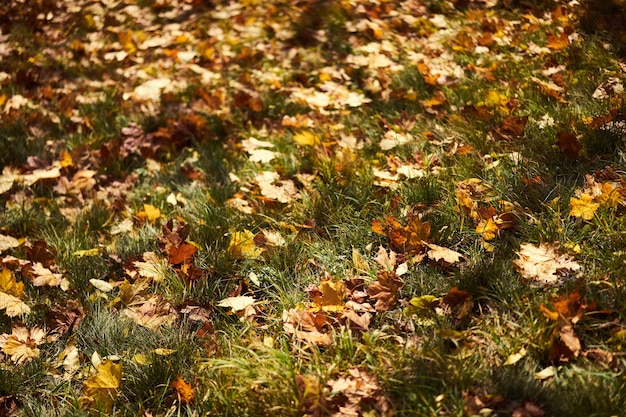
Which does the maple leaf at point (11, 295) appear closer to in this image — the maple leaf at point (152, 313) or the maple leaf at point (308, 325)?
the maple leaf at point (152, 313)

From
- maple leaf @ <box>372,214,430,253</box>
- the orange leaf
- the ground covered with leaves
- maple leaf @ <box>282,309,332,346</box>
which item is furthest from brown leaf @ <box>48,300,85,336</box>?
the orange leaf

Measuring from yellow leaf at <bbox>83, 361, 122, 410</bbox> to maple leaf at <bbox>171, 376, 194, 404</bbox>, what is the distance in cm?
22

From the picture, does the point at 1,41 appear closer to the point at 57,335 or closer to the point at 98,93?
the point at 98,93

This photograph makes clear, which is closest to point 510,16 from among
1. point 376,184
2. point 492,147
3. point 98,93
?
point 492,147

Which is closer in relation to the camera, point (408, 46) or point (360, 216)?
point (360, 216)

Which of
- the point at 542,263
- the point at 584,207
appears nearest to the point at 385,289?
the point at 542,263

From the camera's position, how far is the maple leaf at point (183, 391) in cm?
185

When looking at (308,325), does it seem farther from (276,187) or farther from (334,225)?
(276,187)

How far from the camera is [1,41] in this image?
5.11m

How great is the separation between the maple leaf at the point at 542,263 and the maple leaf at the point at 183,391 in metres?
1.30

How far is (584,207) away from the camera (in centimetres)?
A: 211

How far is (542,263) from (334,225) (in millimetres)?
939

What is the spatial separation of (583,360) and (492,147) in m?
1.32

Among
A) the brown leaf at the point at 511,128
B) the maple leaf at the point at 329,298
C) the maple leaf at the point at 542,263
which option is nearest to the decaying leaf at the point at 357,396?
the maple leaf at the point at 329,298
